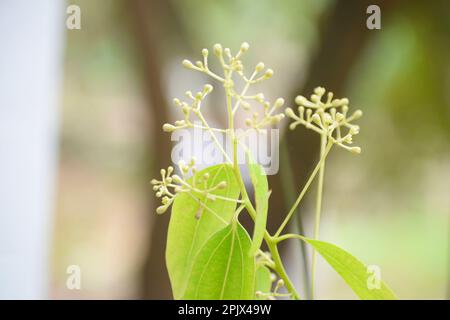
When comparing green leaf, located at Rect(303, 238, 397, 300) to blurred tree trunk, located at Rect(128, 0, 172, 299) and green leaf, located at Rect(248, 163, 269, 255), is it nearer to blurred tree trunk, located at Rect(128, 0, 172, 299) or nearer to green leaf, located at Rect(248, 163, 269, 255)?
green leaf, located at Rect(248, 163, 269, 255)

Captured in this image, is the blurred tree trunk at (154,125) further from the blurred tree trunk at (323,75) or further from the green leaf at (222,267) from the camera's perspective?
the green leaf at (222,267)

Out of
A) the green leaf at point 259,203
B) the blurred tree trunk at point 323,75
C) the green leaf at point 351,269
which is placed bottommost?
the green leaf at point 351,269

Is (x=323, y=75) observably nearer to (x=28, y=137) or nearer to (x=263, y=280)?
(x=263, y=280)

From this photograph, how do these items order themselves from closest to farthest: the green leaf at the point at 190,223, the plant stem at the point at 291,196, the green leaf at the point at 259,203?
the green leaf at the point at 259,203
the green leaf at the point at 190,223
the plant stem at the point at 291,196

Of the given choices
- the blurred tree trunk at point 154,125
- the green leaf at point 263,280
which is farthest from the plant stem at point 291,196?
the green leaf at point 263,280

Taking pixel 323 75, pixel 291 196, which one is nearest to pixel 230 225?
pixel 291 196

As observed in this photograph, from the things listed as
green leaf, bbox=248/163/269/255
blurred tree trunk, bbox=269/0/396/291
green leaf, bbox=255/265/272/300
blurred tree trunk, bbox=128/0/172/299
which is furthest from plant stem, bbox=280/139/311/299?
green leaf, bbox=248/163/269/255
